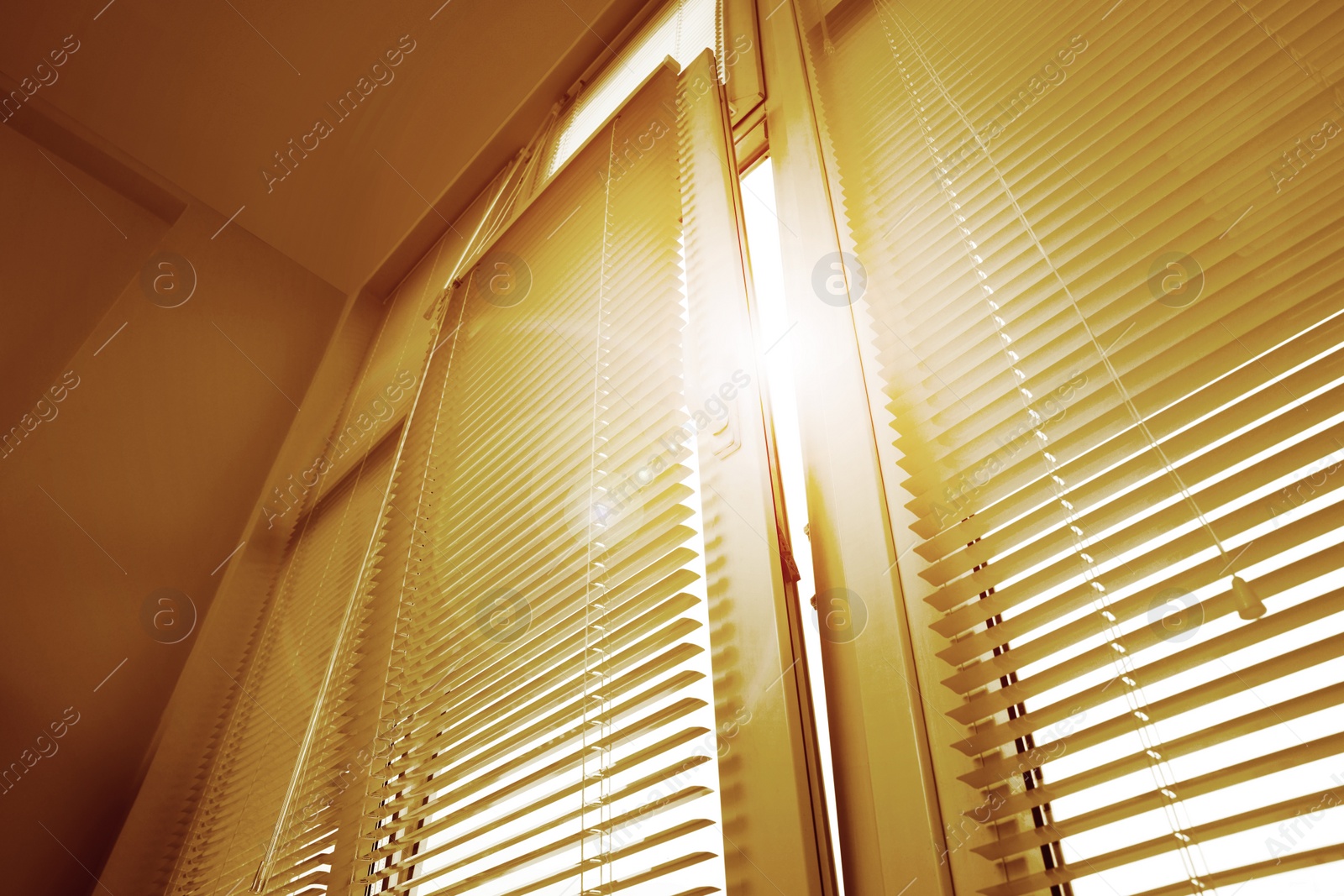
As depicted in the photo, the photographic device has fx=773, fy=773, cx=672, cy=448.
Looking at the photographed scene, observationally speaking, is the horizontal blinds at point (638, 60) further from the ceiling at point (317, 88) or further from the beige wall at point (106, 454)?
the beige wall at point (106, 454)

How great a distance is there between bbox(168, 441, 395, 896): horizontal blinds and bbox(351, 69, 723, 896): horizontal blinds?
27cm

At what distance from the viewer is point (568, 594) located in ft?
3.46

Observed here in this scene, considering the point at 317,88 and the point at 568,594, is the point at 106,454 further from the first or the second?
the point at 568,594

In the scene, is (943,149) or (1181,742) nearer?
(1181,742)

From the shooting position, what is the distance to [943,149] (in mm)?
1036

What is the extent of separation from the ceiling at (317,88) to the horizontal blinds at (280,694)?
3.68 feet

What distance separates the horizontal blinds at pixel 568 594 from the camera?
0.85 meters

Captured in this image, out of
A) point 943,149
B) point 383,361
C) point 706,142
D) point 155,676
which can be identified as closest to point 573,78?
point 383,361

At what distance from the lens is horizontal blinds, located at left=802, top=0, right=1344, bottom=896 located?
55 cm

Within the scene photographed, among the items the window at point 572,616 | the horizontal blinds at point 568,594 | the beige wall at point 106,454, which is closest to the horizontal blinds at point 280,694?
the window at point 572,616

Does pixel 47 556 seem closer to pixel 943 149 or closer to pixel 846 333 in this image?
pixel 846 333

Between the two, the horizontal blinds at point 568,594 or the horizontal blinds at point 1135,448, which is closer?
the horizontal blinds at point 1135,448

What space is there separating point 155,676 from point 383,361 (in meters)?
1.11

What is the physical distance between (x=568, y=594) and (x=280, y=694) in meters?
1.05
